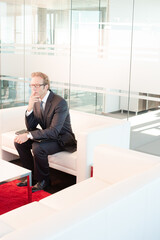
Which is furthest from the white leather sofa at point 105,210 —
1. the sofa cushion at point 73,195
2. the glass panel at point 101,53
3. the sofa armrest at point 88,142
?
the glass panel at point 101,53

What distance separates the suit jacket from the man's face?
0.09 meters

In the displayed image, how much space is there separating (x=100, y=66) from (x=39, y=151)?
206 cm

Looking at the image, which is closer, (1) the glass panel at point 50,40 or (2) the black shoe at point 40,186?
(2) the black shoe at point 40,186

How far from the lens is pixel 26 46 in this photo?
6.48 m

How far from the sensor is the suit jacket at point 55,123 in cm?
390

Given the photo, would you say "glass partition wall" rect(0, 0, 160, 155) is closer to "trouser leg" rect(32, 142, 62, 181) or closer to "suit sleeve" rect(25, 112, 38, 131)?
"suit sleeve" rect(25, 112, 38, 131)

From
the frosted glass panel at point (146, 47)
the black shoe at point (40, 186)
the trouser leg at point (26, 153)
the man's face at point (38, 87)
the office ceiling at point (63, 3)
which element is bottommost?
the black shoe at point (40, 186)

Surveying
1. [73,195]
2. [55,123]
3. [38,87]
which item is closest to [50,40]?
[38,87]

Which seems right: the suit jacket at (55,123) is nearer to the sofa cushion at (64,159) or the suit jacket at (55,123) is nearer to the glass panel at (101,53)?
the sofa cushion at (64,159)

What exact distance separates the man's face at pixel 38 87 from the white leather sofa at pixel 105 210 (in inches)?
50.4

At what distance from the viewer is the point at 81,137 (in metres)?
3.58

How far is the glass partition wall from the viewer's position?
15.7 ft

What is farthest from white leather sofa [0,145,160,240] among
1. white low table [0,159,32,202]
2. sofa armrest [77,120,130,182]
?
white low table [0,159,32,202]

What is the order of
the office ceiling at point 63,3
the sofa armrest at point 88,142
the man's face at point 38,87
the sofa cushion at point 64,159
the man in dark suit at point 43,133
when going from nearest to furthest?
the sofa armrest at point 88,142 → the sofa cushion at point 64,159 → the man in dark suit at point 43,133 → the man's face at point 38,87 → the office ceiling at point 63,3
